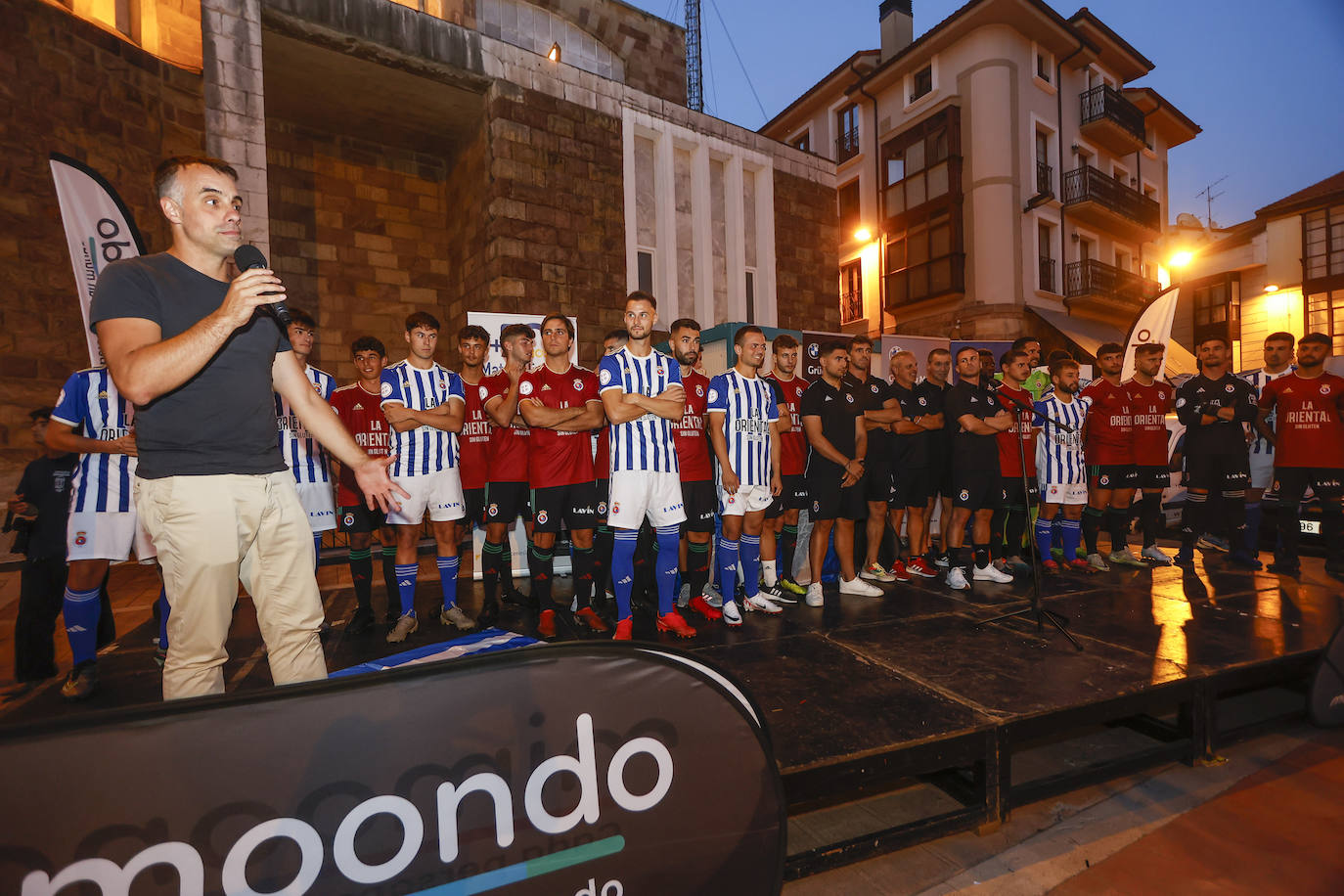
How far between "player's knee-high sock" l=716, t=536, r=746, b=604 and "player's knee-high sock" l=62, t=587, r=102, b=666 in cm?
382

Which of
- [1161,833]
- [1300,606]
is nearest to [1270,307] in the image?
[1300,606]

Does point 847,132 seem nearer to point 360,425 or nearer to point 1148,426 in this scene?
point 1148,426

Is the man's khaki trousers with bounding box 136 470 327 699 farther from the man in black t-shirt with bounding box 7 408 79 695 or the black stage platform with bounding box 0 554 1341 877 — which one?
the man in black t-shirt with bounding box 7 408 79 695

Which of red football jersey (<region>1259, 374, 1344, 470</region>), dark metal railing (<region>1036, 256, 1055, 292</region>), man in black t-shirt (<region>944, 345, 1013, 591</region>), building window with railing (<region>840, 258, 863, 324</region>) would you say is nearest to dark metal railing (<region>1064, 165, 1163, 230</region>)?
dark metal railing (<region>1036, 256, 1055, 292</region>)

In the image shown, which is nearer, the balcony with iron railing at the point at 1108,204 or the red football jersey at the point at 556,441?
the red football jersey at the point at 556,441

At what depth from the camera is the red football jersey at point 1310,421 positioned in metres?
5.64

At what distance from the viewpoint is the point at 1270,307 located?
21.4 metres

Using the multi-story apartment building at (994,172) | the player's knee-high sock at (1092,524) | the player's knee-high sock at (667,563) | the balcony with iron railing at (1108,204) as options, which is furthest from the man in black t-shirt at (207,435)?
the balcony with iron railing at (1108,204)

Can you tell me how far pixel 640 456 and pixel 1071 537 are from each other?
15.0 feet

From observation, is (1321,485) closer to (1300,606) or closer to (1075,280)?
(1300,606)

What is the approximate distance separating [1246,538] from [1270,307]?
2223 centimetres

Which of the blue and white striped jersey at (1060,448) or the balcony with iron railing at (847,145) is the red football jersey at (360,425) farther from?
the balcony with iron railing at (847,145)

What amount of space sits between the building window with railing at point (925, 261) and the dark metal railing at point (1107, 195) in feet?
12.7

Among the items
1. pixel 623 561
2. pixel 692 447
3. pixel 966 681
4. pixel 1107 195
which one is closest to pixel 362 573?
pixel 623 561
